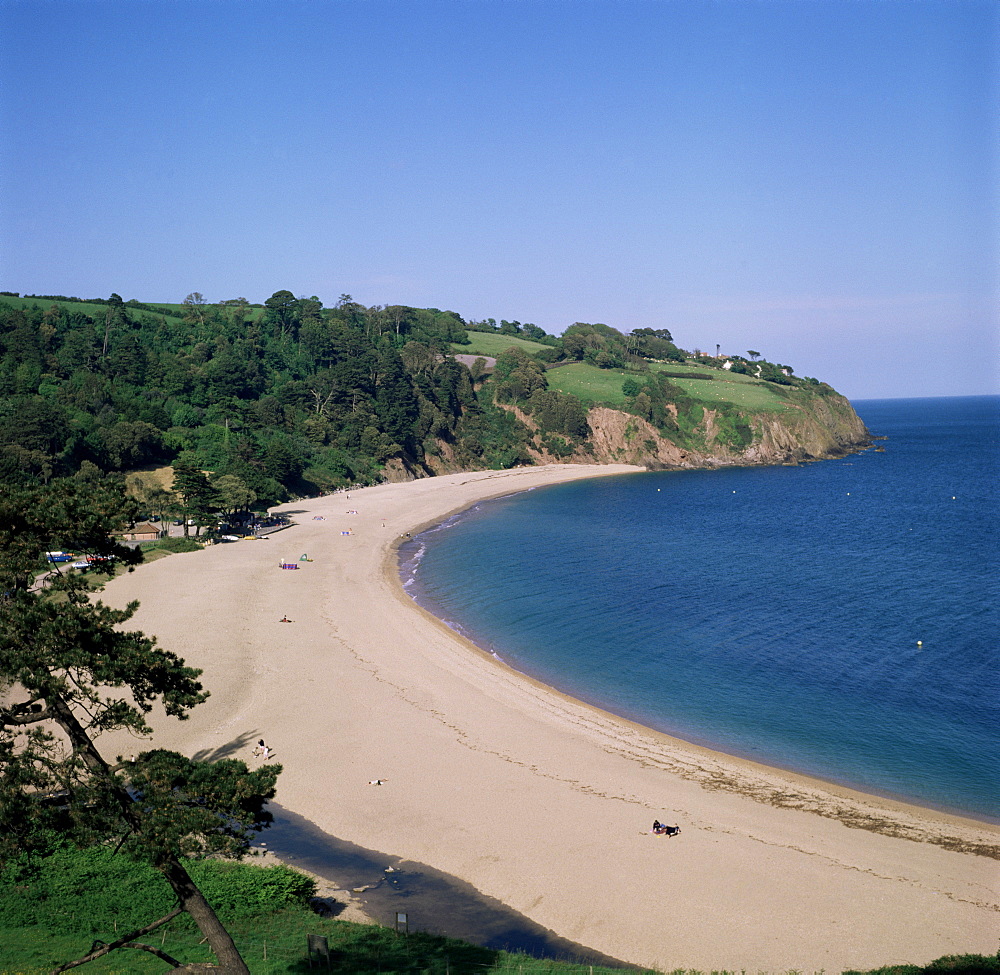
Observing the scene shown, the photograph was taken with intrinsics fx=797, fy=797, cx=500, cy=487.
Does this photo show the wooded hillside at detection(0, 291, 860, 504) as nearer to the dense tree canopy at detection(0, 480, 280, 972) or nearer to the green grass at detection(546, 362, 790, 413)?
the green grass at detection(546, 362, 790, 413)

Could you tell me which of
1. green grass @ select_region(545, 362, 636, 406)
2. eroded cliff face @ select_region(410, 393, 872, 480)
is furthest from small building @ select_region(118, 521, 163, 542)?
green grass @ select_region(545, 362, 636, 406)

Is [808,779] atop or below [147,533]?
below

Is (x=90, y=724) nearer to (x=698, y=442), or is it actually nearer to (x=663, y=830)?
(x=663, y=830)

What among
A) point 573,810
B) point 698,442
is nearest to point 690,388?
point 698,442

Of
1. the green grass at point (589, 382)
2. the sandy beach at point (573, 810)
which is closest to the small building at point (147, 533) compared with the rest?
the sandy beach at point (573, 810)

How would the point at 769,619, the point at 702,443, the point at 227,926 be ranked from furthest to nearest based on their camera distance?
the point at 702,443 < the point at 769,619 < the point at 227,926

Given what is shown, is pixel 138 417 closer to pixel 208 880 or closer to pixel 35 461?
pixel 35 461

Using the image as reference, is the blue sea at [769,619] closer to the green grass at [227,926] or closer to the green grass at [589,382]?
the green grass at [227,926]
